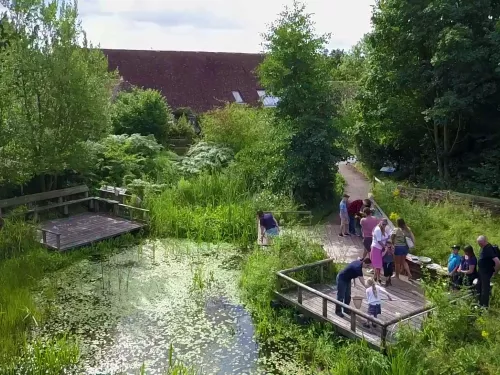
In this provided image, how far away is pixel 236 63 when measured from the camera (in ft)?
122

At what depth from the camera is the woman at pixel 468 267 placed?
1018 cm

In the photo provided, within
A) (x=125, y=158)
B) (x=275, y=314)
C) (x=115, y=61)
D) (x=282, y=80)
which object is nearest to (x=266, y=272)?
(x=275, y=314)

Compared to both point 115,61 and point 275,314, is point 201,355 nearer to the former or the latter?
point 275,314

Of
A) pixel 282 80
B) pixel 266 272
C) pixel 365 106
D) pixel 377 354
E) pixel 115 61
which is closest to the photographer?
pixel 377 354

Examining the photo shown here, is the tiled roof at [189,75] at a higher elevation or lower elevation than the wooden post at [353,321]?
higher

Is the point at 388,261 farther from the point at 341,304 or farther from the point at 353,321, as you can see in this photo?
the point at 353,321

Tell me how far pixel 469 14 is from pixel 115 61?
77.2 feet

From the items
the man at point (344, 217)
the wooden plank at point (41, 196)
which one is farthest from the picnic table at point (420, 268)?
the wooden plank at point (41, 196)

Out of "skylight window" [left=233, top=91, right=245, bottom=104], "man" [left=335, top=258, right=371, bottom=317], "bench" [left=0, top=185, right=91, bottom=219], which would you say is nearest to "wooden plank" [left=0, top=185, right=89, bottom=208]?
"bench" [left=0, top=185, right=91, bottom=219]

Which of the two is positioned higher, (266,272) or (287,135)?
(287,135)

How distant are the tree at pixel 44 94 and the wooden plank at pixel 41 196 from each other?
582mm

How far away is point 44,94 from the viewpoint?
54.5 feet

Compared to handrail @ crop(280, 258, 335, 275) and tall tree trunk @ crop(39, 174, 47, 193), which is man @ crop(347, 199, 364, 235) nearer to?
handrail @ crop(280, 258, 335, 275)

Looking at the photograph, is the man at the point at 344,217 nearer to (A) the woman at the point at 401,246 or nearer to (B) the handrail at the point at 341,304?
(A) the woman at the point at 401,246
